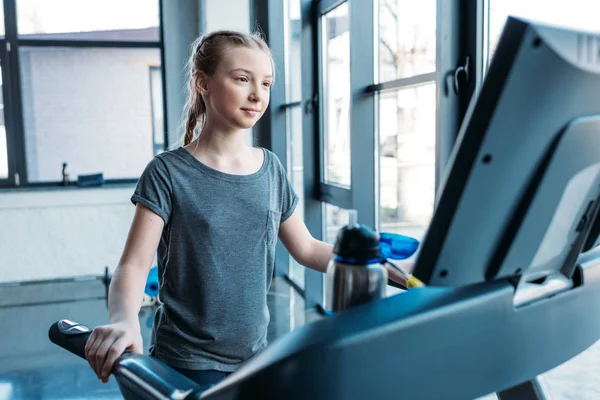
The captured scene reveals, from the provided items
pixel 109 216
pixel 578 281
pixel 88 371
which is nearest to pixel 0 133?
pixel 109 216

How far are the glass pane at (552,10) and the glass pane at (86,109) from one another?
3885mm

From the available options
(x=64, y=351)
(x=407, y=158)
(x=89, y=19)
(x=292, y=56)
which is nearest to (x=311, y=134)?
(x=292, y=56)

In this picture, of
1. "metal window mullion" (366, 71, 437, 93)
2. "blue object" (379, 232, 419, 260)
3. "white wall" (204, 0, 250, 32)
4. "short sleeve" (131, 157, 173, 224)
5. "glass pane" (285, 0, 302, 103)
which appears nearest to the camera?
"blue object" (379, 232, 419, 260)

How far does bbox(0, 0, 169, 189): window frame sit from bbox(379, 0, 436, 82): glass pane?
9.15ft

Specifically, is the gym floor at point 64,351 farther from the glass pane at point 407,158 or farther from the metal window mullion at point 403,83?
the metal window mullion at point 403,83

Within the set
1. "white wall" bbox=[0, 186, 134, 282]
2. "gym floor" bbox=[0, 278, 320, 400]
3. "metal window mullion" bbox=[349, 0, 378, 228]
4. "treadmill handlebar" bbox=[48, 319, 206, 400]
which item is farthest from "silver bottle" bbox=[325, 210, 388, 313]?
"white wall" bbox=[0, 186, 134, 282]

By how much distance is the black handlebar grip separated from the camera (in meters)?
0.84

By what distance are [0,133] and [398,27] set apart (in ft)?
12.6

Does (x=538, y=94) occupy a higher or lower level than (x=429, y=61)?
lower

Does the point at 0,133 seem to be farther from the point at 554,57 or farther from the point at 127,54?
the point at 554,57

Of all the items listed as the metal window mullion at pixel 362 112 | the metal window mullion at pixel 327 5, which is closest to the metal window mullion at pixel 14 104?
the metal window mullion at pixel 327 5

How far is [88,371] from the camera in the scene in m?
3.01

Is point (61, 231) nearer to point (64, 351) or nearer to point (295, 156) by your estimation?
point (64, 351)

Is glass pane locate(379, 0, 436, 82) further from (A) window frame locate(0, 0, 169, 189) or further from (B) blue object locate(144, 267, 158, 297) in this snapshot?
(A) window frame locate(0, 0, 169, 189)
